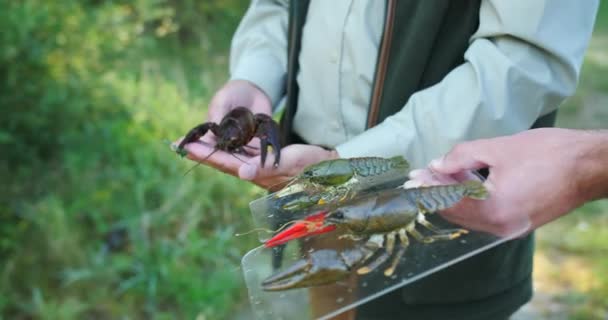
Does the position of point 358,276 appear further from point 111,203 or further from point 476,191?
point 111,203

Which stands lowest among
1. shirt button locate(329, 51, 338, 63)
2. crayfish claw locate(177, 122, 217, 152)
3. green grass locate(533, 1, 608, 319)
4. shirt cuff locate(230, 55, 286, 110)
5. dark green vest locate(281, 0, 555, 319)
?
green grass locate(533, 1, 608, 319)

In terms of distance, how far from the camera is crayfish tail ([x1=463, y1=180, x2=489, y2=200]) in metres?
1.24

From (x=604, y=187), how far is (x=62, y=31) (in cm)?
400

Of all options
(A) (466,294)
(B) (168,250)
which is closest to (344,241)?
(A) (466,294)

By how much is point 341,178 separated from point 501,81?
41cm

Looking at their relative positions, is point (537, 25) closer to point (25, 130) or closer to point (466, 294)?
point (466, 294)

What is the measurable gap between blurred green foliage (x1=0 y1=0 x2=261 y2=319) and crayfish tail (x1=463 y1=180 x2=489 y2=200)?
1.42 metres

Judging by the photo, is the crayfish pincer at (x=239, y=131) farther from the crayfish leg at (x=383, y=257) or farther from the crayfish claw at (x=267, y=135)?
the crayfish leg at (x=383, y=257)

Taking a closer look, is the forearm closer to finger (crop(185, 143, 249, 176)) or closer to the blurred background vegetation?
finger (crop(185, 143, 249, 176))

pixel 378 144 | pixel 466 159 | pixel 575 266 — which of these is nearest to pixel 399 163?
pixel 378 144

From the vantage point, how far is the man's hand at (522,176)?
1226mm

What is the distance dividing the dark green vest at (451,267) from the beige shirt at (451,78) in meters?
0.06

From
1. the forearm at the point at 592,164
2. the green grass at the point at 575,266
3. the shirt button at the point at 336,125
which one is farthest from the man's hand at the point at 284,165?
the green grass at the point at 575,266

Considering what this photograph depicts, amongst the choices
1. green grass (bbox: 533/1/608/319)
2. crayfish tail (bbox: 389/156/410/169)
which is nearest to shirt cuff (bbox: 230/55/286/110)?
crayfish tail (bbox: 389/156/410/169)
